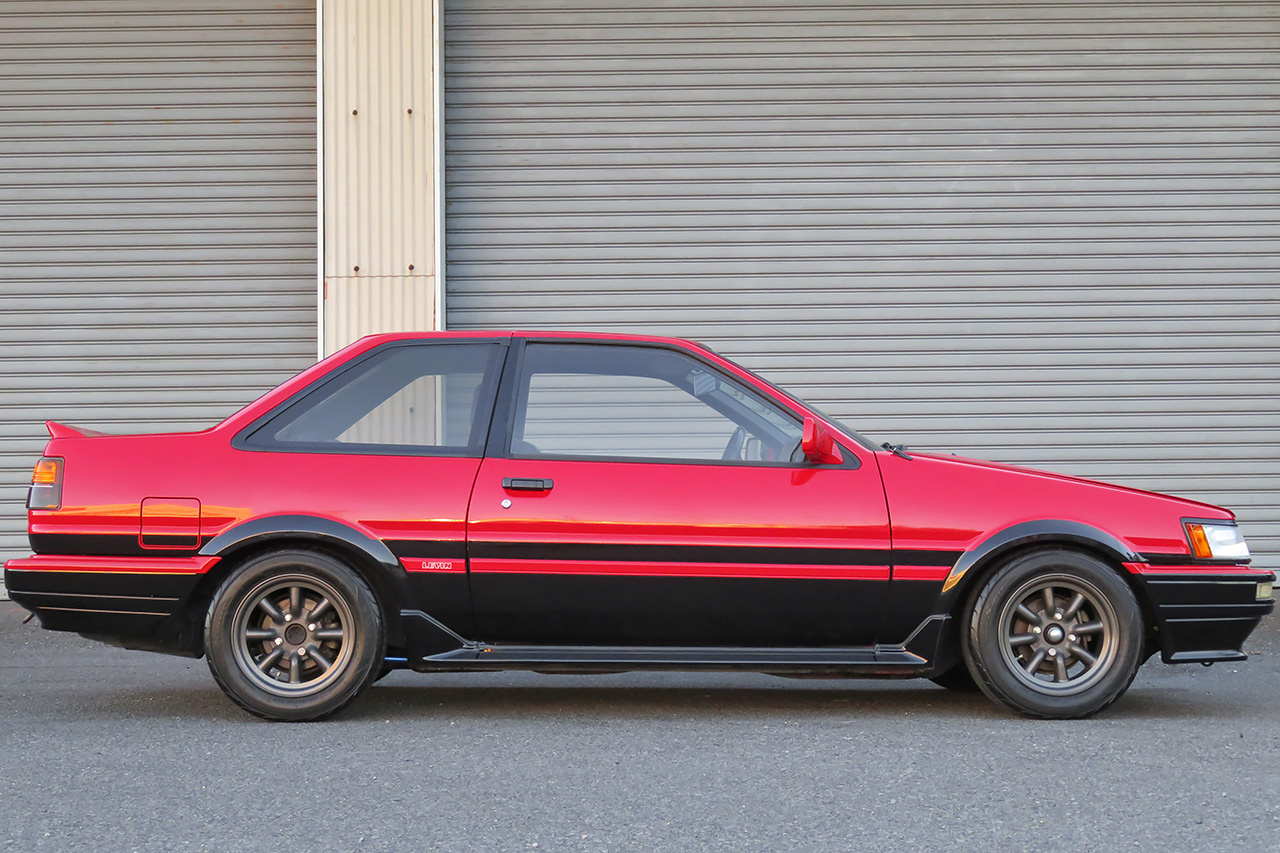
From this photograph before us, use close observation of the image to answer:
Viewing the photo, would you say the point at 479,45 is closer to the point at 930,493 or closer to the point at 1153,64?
the point at 1153,64

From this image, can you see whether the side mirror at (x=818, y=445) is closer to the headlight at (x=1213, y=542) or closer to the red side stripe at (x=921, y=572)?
the red side stripe at (x=921, y=572)

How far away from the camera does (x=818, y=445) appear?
4824mm

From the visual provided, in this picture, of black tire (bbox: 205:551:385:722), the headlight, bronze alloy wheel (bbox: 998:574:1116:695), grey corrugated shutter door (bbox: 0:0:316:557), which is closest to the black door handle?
black tire (bbox: 205:551:385:722)

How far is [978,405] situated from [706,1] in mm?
3536

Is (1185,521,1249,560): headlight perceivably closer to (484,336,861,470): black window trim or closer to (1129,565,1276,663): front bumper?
(1129,565,1276,663): front bumper

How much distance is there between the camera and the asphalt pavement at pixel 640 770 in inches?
135

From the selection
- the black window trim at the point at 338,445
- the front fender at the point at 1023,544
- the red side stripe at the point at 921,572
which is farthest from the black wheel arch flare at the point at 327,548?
the front fender at the point at 1023,544

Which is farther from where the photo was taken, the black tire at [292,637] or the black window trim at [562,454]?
the black window trim at [562,454]

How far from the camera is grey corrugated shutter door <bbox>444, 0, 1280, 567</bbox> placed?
939 centimetres

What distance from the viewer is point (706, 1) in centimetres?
948

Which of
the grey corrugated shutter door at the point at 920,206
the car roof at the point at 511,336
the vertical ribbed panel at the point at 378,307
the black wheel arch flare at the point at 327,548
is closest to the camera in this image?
the black wheel arch flare at the point at 327,548

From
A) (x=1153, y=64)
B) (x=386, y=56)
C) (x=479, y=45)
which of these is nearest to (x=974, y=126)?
(x=1153, y=64)

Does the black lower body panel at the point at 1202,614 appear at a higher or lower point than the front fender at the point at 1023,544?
lower

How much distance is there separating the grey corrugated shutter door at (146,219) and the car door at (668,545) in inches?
200
